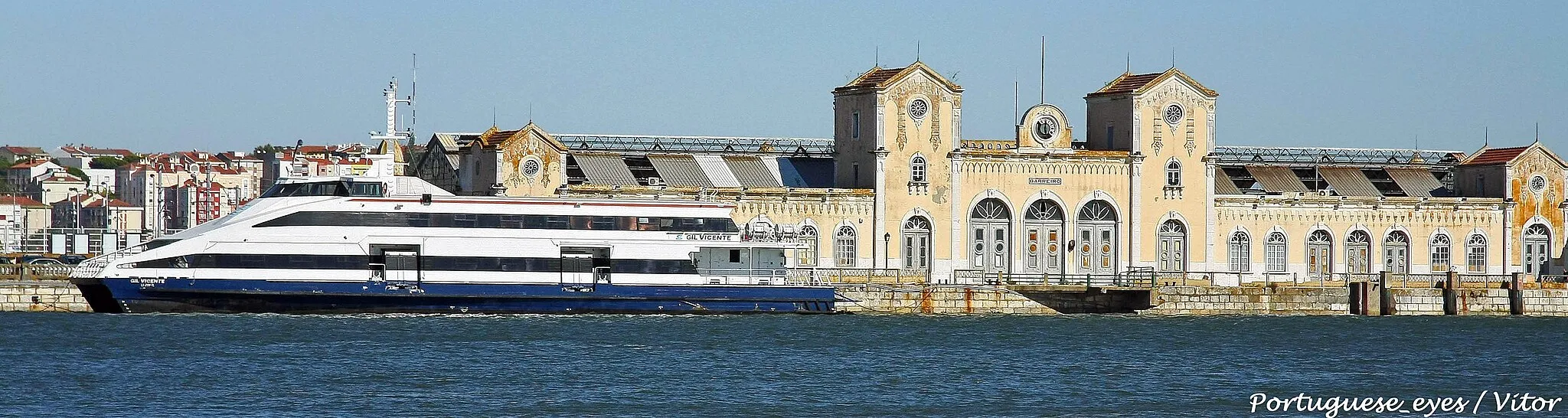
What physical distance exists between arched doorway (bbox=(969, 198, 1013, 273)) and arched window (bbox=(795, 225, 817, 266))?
5.21 metres

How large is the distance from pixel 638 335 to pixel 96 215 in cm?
10224

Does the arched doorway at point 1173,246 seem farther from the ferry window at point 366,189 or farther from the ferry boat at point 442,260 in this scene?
the ferry window at point 366,189

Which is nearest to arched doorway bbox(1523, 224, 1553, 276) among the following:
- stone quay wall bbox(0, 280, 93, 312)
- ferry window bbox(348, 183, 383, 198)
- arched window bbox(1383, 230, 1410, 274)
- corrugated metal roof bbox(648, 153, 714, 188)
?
arched window bbox(1383, 230, 1410, 274)

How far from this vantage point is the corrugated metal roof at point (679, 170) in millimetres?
69062

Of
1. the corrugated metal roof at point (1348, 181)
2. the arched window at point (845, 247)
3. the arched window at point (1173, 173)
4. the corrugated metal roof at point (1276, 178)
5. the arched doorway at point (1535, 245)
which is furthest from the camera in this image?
the corrugated metal roof at point (1348, 181)

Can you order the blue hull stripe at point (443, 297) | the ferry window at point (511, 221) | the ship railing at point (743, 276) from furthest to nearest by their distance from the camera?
1. the ship railing at point (743, 276)
2. the ferry window at point (511, 221)
3. the blue hull stripe at point (443, 297)

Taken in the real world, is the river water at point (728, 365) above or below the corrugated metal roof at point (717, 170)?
below

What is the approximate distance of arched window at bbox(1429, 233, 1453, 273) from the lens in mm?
73688

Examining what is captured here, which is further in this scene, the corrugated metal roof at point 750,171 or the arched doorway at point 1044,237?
the corrugated metal roof at point 750,171

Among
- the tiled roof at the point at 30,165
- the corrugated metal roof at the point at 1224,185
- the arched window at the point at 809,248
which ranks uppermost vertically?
the tiled roof at the point at 30,165

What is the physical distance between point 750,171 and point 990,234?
7.92 meters

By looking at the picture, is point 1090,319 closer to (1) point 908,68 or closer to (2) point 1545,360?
(1) point 908,68

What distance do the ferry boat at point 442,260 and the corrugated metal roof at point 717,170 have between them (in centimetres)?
977

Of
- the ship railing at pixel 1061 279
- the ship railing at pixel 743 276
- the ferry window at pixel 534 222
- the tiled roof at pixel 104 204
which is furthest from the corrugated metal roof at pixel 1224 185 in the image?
the tiled roof at pixel 104 204
